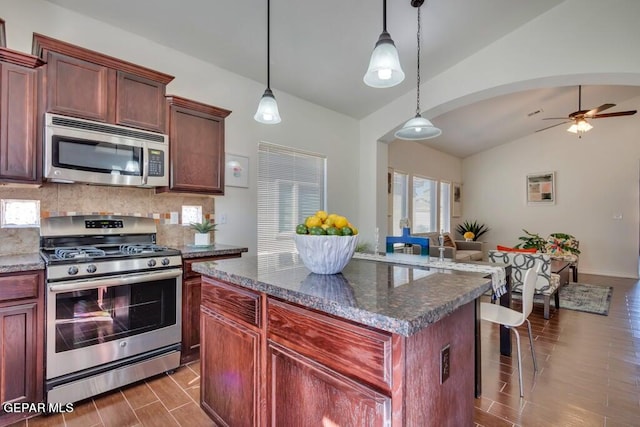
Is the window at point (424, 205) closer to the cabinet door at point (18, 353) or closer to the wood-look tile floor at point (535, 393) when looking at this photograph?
the wood-look tile floor at point (535, 393)

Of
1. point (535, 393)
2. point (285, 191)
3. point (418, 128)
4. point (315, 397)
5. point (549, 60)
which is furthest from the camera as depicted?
point (285, 191)

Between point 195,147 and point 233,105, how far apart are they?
34.5 inches

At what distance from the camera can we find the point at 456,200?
8258 mm

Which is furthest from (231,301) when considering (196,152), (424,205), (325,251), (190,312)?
(424,205)

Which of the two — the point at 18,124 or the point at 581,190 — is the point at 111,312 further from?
the point at 581,190

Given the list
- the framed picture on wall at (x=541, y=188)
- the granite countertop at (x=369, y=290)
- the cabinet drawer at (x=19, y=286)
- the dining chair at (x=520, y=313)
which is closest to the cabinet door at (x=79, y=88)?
the cabinet drawer at (x=19, y=286)

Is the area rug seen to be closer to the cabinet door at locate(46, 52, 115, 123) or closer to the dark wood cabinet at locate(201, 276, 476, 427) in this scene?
the dark wood cabinet at locate(201, 276, 476, 427)

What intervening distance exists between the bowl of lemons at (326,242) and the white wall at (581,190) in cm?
760

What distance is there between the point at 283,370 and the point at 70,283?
5.10 ft

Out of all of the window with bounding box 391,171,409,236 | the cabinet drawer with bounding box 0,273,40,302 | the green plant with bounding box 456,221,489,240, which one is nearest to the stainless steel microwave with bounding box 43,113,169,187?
the cabinet drawer with bounding box 0,273,40,302

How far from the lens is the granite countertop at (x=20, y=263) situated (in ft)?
5.76

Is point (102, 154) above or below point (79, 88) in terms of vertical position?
below

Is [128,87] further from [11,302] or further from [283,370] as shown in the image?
[283,370]

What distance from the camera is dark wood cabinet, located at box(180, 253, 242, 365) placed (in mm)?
2479
